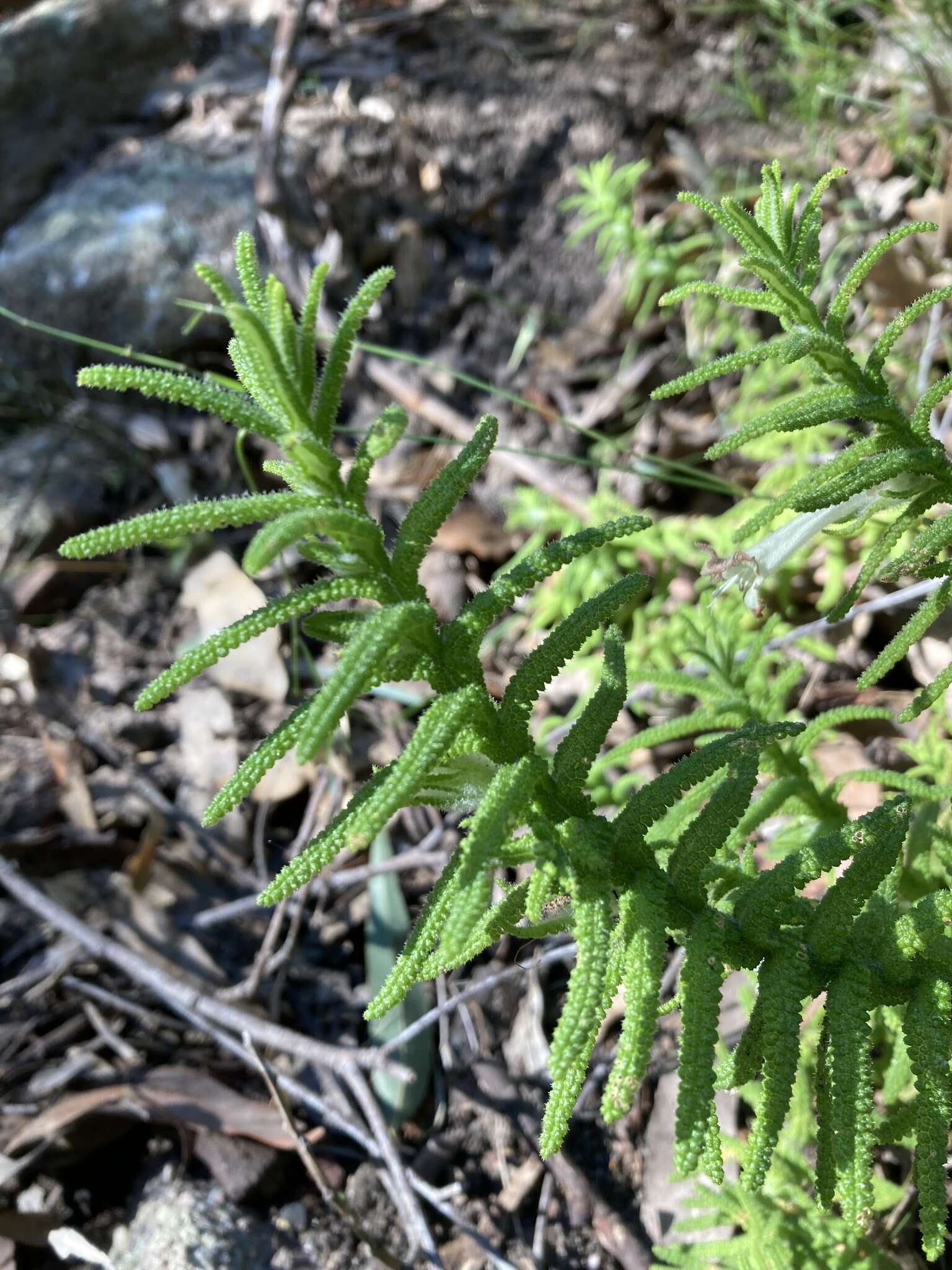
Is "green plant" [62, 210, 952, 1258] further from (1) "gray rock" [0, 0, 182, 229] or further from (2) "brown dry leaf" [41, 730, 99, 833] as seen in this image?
(1) "gray rock" [0, 0, 182, 229]

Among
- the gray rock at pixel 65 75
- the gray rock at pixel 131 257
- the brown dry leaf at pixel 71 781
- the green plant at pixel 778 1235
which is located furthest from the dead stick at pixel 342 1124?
the gray rock at pixel 65 75

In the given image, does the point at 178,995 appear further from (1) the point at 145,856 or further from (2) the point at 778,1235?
(2) the point at 778,1235

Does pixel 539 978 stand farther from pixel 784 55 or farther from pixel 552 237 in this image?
pixel 784 55

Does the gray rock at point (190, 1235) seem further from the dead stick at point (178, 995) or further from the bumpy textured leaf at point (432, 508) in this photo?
the bumpy textured leaf at point (432, 508)

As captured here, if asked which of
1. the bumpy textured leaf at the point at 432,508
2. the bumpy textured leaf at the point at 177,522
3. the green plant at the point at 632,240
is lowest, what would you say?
the green plant at the point at 632,240

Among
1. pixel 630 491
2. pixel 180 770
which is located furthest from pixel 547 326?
pixel 180 770

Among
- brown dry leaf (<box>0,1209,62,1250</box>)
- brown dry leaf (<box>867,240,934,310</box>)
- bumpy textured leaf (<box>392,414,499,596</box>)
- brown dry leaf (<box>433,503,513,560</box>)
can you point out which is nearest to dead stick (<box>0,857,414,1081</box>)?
brown dry leaf (<box>0,1209,62,1250</box>)
